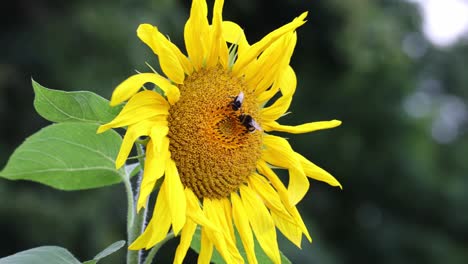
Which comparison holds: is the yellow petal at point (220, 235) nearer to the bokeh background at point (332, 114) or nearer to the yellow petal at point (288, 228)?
the yellow petal at point (288, 228)

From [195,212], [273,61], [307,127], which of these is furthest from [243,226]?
[273,61]

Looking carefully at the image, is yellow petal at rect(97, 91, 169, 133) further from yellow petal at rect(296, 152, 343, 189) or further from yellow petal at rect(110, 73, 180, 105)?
yellow petal at rect(296, 152, 343, 189)

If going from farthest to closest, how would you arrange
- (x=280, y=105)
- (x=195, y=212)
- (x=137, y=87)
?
(x=280, y=105)
(x=195, y=212)
(x=137, y=87)

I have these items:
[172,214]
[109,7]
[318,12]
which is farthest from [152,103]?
[318,12]

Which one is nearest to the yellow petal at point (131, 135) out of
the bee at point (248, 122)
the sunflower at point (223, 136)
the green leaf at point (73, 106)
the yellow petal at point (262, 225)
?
the sunflower at point (223, 136)

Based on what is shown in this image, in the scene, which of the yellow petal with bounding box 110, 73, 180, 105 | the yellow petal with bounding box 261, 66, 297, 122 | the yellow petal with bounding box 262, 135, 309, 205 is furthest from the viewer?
the yellow petal with bounding box 261, 66, 297, 122

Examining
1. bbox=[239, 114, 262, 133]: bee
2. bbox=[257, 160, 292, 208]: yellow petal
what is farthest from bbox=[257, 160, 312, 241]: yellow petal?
bbox=[239, 114, 262, 133]: bee

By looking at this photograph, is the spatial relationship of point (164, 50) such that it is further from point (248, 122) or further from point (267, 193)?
point (267, 193)
